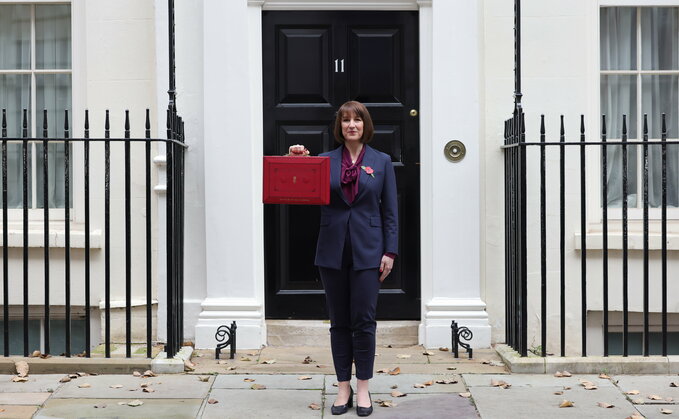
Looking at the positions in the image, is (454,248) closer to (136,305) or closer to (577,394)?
(577,394)

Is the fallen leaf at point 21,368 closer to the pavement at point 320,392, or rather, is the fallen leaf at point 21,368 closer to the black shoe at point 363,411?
the pavement at point 320,392

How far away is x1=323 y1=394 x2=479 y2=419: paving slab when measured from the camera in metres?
5.03

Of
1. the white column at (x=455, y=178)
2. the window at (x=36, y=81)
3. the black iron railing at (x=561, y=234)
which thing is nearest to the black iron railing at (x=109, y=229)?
the window at (x=36, y=81)

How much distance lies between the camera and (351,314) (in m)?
5.10

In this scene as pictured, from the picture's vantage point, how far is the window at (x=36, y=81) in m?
7.28

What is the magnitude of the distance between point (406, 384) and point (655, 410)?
57.4 inches

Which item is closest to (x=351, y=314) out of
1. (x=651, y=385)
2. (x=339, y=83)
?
(x=651, y=385)

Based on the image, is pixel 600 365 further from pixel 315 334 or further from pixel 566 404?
→ pixel 315 334

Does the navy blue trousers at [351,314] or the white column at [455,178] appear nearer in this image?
the navy blue trousers at [351,314]

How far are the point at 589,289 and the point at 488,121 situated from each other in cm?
147

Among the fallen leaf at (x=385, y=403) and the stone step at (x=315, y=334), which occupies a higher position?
the stone step at (x=315, y=334)

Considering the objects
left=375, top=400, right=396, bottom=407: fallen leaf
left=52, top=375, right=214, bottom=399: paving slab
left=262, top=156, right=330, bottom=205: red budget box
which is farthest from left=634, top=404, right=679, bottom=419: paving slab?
left=52, top=375, right=214, bottom=399: paving slab

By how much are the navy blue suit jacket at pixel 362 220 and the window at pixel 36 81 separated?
3022 mm

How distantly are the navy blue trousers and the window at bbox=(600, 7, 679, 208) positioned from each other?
291cm
